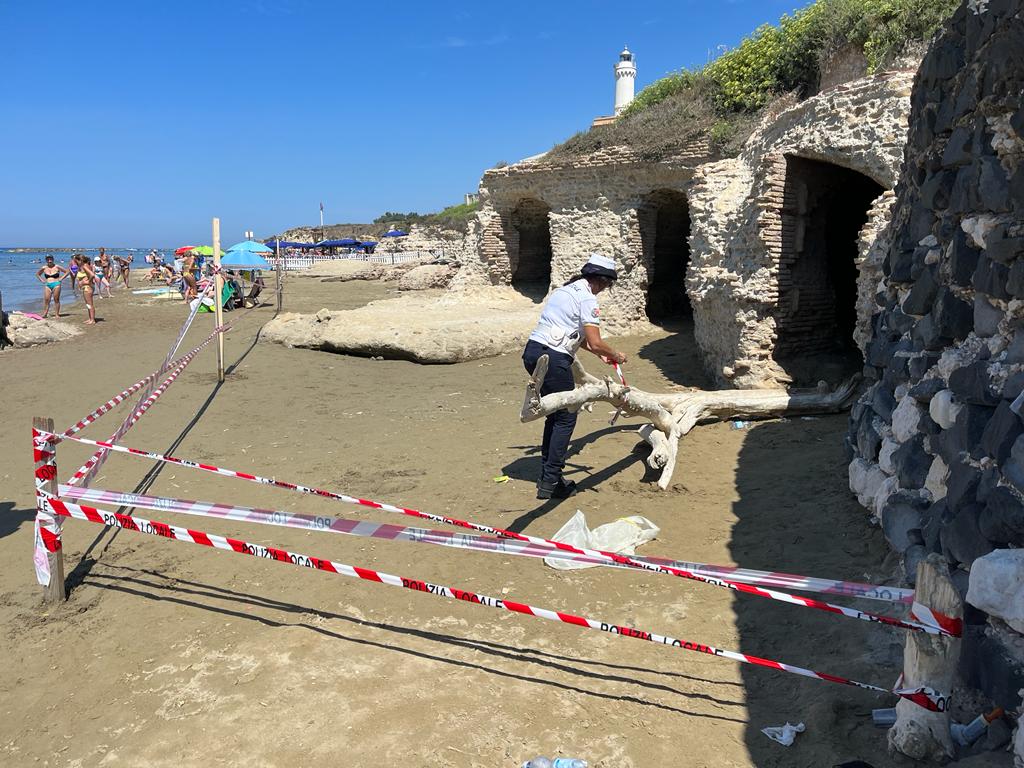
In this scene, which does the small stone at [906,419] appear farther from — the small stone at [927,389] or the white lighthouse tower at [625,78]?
the white lighthouse tower at [625,78]

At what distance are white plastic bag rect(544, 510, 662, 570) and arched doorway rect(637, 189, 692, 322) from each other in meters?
9.57

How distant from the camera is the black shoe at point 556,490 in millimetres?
5570

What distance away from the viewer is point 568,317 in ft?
17.7

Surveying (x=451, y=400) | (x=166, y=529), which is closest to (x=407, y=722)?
(x=166, y=529)

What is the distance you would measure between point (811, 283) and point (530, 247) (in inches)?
381

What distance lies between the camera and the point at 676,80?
18078 mm

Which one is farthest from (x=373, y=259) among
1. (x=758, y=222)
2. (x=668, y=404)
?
(x=668, y=404)

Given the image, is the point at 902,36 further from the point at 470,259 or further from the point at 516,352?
the point at 470,259

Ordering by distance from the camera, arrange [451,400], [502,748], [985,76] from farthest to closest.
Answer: [451,400]
[985,76]
[502,748]

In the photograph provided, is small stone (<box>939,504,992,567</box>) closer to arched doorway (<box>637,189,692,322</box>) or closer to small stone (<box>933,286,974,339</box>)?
small stone (<box>933,286,974,339</box>)

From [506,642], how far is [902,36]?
13.0 m

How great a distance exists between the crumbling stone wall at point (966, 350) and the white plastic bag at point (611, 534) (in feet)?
4.58

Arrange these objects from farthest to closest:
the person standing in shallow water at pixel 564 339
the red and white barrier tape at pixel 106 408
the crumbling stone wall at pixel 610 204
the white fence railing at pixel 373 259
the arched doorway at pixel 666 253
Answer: the white fence railing at pixel 373 259, the arched doorway at pixel 666 253, the crumbling stone wall at pixel 610 204, the person standing in shallow water at pixel 564 339, the red and white barrier tape at pixel 106 408

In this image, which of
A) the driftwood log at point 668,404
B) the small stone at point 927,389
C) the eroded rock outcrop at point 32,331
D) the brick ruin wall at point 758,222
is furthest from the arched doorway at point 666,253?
the eroded rock outcrop at point 32,331
